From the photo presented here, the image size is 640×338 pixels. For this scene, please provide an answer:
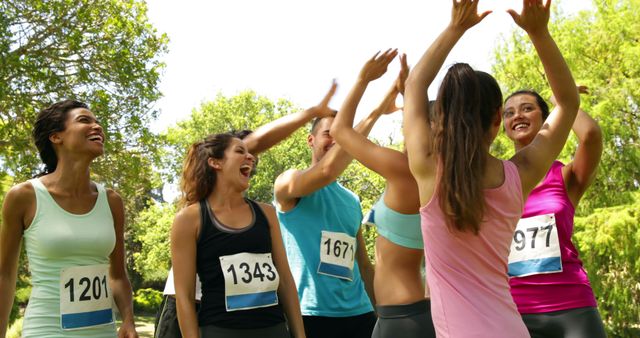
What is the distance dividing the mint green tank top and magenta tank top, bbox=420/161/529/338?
1.80 metres

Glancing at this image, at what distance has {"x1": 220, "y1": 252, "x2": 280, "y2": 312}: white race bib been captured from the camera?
3422 mm

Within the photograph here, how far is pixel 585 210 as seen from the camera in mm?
20469

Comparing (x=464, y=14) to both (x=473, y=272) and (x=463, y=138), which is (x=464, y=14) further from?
(x=473, y=272)

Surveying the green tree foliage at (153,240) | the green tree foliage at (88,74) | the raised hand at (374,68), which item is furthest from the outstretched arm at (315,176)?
the green tree foliage at (153,240)

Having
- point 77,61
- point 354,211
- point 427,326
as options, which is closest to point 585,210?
point 77,61

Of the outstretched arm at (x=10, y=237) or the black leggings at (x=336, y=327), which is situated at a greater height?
the outstretched arm at (x=10, y=237)

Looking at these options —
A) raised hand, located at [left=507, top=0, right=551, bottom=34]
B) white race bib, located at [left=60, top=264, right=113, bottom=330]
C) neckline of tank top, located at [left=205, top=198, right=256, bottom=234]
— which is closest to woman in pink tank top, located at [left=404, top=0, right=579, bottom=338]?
raised hand, located at [left=507, top=0, right=551, bottom=34]

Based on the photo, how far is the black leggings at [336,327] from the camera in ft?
14.4

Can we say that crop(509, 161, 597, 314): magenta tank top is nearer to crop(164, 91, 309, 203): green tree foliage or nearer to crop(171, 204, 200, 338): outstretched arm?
crop(171, 204, 200, 338): outstretched arm

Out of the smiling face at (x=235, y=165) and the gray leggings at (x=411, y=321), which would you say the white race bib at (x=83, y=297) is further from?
the gray leggings at (x=411, y=321)

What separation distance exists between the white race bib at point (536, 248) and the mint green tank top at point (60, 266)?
7.27ft

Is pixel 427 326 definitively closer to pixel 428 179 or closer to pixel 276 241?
pixel 428 179

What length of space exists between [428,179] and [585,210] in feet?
63.7

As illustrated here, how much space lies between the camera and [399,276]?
2.96 m
